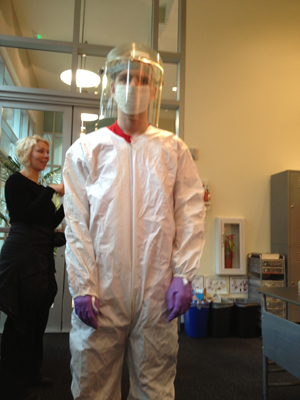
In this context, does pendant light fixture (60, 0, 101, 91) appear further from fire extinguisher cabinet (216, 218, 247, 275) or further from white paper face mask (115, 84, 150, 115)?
A: white paper face mask (115, 84, 150, 115)

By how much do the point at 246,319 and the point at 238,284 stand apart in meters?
0.51

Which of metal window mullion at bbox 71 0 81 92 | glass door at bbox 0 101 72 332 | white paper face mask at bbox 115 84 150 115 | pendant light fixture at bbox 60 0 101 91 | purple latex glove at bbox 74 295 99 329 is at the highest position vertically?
metal window mullion at bbox 71 0 81 92

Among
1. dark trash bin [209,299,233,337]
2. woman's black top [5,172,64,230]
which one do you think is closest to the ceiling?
woman's black top [5,172,64,230]

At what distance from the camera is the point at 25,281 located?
1.79m

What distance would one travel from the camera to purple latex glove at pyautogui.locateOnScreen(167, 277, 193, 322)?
1033 millimetres

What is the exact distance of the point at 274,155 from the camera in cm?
382

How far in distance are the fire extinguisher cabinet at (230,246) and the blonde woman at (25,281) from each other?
2085 mm

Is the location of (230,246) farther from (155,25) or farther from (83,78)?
(155,25)

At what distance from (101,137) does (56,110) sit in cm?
246

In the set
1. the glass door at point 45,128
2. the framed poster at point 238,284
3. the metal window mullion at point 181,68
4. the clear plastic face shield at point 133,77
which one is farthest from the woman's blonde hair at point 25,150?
the framed poster at point 238,284

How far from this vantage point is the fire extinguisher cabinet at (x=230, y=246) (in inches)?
141

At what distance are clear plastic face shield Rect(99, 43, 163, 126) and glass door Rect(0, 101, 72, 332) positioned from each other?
2.18 metres

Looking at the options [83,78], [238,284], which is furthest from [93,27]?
[238,284]

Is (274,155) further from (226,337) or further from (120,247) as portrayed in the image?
(120,247)
